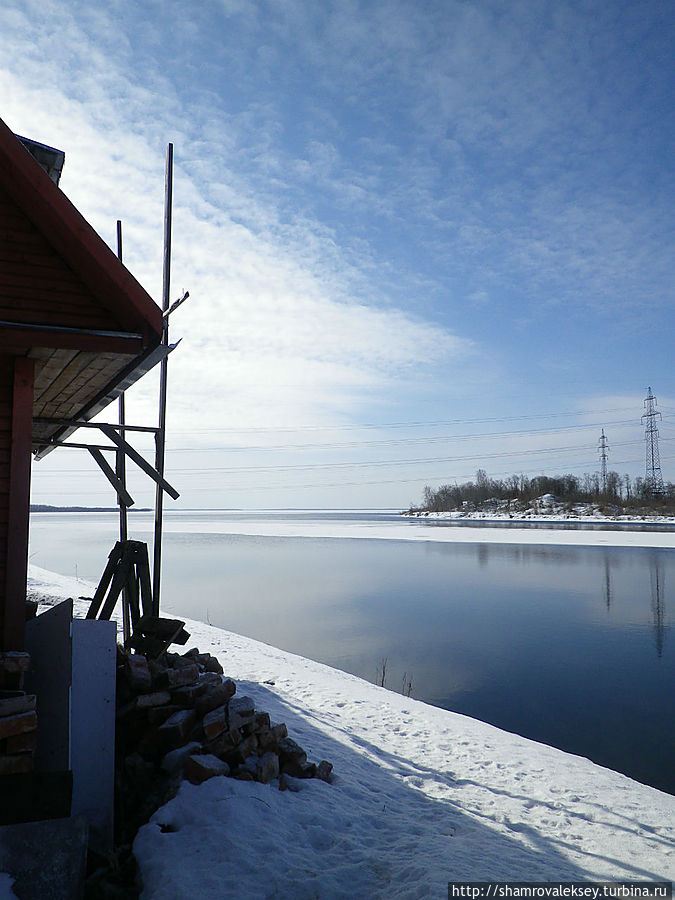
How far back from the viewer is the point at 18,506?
5.68 m

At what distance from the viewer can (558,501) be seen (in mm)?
88312

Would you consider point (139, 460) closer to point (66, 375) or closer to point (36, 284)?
point (66, 375)

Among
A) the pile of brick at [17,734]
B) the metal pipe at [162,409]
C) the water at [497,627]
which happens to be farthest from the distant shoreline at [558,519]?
the pile of brick at [17,734]

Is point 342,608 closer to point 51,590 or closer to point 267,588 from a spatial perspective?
point 267,588

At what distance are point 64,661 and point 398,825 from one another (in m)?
3.24

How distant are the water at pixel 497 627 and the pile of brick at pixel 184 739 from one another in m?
5.23

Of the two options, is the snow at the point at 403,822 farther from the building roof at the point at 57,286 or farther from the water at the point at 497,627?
the building roof at the point at 57,286

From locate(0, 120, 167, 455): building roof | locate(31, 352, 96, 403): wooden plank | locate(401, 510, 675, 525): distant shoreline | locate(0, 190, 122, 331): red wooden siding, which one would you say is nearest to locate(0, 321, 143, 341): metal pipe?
locate(0, 120, 167, 455): building roof

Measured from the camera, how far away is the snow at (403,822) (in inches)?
174

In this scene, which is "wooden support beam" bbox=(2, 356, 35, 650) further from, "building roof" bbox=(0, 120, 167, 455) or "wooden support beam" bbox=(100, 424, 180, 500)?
"wooden support beam" bbox=(100, 424, 180, 500)

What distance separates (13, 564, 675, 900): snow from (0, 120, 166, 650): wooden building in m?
2.49

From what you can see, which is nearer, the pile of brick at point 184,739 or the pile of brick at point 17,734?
the pile of brick at point 17,734

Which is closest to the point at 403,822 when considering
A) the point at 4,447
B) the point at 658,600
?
the point at 4,447

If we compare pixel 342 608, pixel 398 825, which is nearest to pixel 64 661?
pixel 398 825
